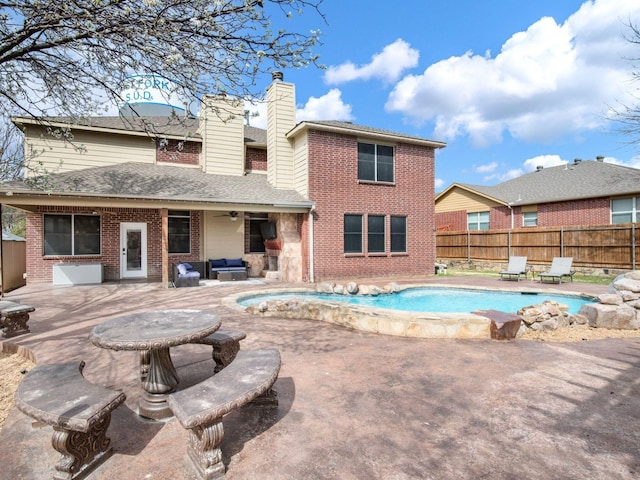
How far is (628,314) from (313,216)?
9.00m

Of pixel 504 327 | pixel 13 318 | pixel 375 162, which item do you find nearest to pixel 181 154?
pixel 375 162

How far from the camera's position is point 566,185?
20.0 meters

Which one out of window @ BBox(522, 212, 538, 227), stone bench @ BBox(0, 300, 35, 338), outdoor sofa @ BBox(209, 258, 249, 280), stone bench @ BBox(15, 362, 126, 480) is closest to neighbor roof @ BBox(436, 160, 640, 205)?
window @ BBox(522, 212, 538, 227)

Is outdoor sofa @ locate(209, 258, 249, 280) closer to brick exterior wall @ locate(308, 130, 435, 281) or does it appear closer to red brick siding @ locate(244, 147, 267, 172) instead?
brick exterior wall @ locate(308, 130, 435, 281)

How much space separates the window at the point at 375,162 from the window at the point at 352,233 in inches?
66.2

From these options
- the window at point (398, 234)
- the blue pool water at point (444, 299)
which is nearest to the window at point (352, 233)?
the window at point (398, 234)

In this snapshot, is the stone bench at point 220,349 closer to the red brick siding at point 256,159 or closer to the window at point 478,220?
the red brick siding at point 256,159

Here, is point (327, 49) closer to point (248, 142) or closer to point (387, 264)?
point (387, 264)

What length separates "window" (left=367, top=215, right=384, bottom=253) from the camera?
13.9 meters

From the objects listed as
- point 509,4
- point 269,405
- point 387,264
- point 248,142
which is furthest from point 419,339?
point 248,142

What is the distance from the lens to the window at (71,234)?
12.2 meters

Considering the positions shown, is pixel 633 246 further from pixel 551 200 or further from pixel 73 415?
pixel 73 415

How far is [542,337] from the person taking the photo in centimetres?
583

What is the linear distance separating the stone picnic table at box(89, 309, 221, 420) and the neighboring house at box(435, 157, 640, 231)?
20.2 metres
